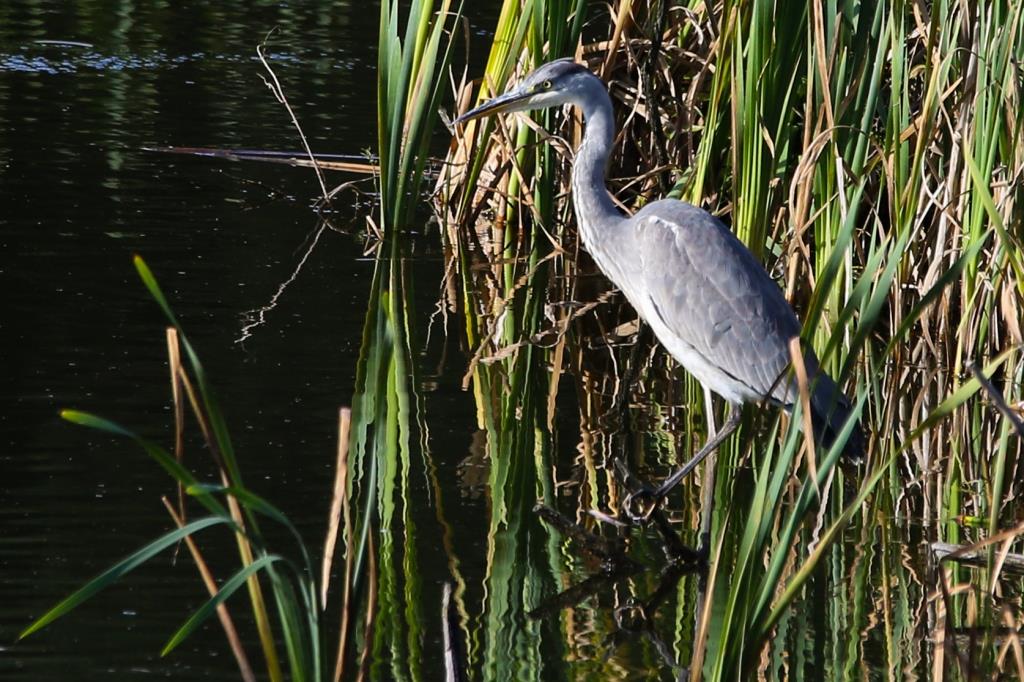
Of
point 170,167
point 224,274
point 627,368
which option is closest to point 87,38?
point 170,167

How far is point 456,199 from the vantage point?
7633 millimetres

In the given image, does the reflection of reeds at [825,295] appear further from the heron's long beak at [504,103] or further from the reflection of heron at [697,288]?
the heron's long beak at [504,103]

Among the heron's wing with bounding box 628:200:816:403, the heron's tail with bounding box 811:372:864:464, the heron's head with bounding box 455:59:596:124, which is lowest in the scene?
the heron's tail with bounding box 811:372:864:464

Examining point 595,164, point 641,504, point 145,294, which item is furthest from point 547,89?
point 145,294

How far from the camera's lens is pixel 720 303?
185 inches

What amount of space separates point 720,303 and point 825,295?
2.19 metres

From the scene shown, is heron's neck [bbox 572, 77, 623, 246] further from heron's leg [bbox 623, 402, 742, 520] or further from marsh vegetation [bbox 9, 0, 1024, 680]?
heron's leg [bbox 623, 402, 742, 520]

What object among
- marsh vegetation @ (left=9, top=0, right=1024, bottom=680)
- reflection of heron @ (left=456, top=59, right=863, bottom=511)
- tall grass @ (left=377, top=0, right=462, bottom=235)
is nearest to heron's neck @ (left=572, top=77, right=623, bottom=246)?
reflection of heron @ (left=456, top=59, right=863, bottom=511)

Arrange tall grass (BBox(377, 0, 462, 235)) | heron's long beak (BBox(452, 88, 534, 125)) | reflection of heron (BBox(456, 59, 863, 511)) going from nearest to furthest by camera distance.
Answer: reflection of heron (BBox(456, 59, 863, 511)) < heron's long beak (BBox(452, 88, 534, 125)) < tall grass (BBox(377, 0, 462, 235))

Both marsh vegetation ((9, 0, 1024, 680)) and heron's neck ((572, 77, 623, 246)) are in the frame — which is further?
heron's neck ((572, 77, 623, 246))

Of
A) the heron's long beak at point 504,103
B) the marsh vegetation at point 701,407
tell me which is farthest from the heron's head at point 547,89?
the marsh vegetation at point 701,407

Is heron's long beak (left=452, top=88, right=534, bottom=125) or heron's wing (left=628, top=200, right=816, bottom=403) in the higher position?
heron's long beak (left=452, top=88, right=534, bottom=125)

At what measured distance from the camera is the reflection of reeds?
3.52m

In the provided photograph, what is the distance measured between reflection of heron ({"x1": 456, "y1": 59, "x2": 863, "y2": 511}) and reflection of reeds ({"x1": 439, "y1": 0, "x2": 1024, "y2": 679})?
186 millimetres
